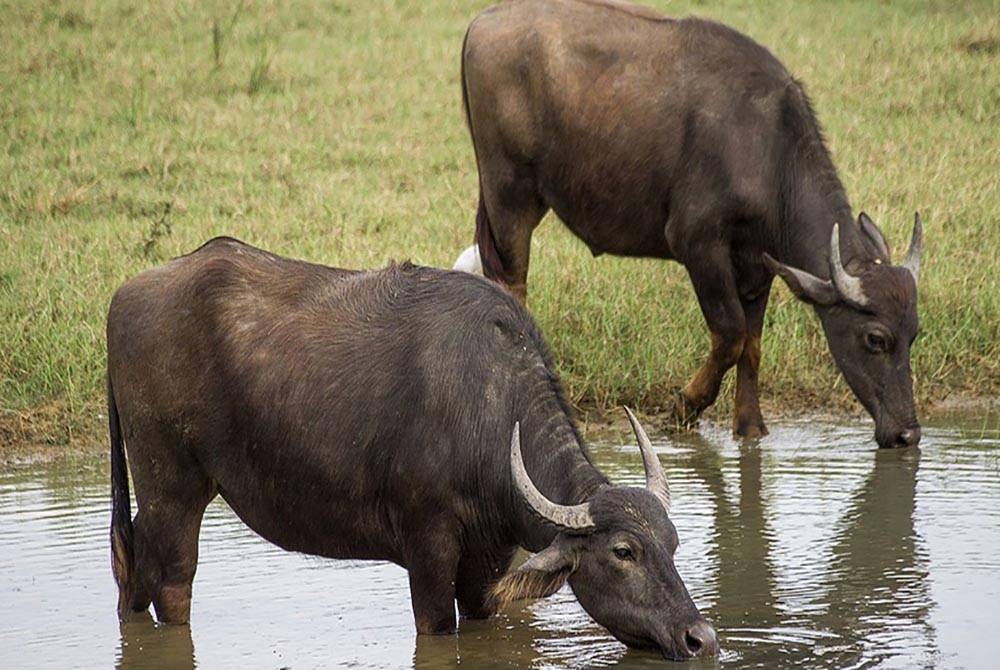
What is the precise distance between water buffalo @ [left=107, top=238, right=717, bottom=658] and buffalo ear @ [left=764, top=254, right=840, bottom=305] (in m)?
2.53

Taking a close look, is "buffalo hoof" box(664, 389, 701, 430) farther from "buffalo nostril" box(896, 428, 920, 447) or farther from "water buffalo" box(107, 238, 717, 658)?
"water buffalo" box(107, 238, 717, 658)

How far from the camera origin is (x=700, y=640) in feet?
15.2

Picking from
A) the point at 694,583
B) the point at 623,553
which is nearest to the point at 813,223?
the point at 694,583

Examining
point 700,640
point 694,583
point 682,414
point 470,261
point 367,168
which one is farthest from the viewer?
point 367,168

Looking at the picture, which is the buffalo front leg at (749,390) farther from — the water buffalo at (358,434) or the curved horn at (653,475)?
the curved horn at (653,475)

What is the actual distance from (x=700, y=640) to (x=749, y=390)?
3.40 m

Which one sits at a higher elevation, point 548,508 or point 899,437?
point 548,508

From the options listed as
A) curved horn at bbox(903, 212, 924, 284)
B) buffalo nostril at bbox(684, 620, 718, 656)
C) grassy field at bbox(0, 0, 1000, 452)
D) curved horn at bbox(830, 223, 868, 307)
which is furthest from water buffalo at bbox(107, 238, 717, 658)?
curved horn at bbox(903, 212, 924, 284)

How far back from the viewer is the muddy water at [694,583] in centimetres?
518

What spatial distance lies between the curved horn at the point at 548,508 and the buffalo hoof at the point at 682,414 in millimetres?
3226

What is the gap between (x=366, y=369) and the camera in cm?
526

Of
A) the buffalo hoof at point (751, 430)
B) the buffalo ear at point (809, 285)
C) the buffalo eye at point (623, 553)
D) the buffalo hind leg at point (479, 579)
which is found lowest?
the buffalo hoof at point (751, 430)

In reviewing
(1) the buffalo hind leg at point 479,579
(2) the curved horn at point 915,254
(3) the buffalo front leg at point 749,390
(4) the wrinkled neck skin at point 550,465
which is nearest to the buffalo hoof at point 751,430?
(3) the buffalo front leg at point 749,390

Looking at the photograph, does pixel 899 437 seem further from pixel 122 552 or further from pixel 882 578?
pixel 122 552
